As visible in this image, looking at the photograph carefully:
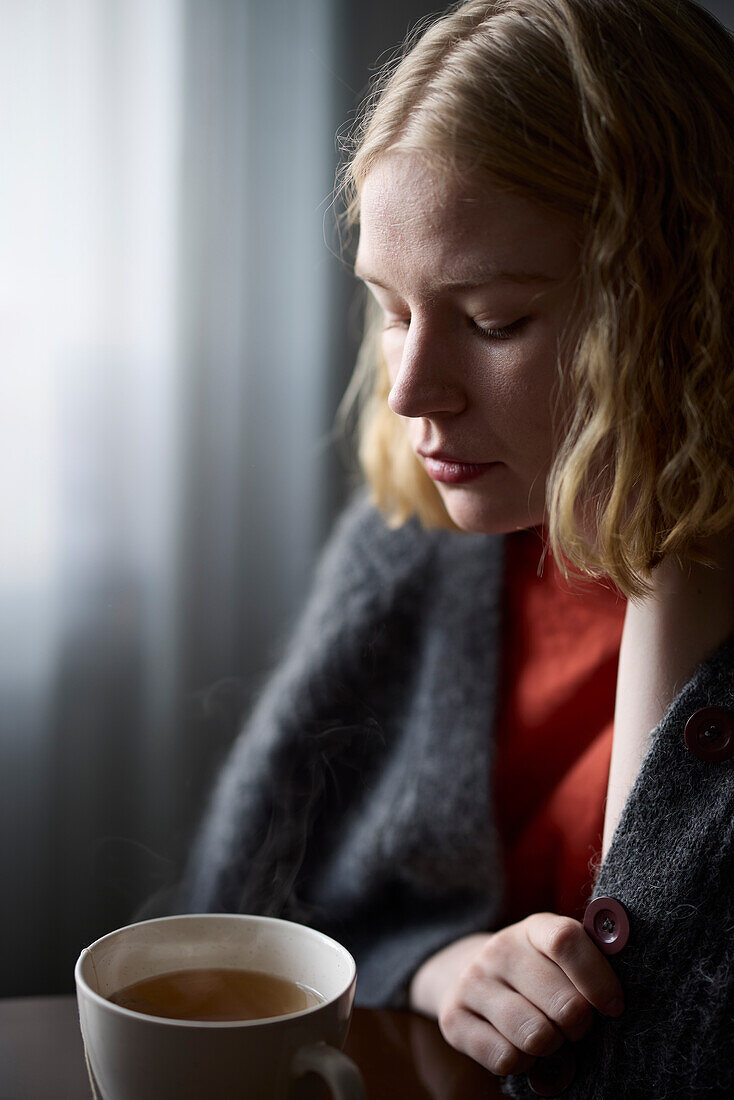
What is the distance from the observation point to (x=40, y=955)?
0.81 metres

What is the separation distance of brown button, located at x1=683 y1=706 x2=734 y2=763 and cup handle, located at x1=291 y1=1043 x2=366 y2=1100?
10.2 inches

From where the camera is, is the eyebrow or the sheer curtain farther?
the sheer curtain

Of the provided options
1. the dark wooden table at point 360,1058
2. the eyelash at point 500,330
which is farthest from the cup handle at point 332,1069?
the eyelash at point 500,330

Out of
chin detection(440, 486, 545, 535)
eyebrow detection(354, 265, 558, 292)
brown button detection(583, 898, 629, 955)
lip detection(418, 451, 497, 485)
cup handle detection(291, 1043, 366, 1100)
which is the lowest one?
brown button detection(583, 898, 629, 955)

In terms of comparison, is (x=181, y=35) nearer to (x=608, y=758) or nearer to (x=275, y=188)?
(x=275, y=188)

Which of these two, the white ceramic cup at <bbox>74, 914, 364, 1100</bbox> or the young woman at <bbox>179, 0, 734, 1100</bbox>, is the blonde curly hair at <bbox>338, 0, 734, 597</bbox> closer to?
the young woman at <bbox>179, 0, 734, 1100</bbox>

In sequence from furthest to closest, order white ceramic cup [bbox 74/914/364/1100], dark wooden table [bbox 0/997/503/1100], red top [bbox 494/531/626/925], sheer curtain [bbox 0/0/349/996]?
sheer curtain [bbox 0/0/349/996]
red top [bbox 494/531/626/925]
dark wooden table [bbox 0/997/503/1100]
white ceramic cup [bbox 74/914/364/1100]

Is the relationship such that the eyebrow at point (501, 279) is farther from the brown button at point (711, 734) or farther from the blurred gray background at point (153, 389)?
the blurred gray background at point (153, 389)

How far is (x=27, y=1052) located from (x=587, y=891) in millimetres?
360

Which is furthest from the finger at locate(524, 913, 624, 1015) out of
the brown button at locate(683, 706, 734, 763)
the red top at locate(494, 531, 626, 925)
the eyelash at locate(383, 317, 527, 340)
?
the eyelash at locate(383, 317, 527, 340)

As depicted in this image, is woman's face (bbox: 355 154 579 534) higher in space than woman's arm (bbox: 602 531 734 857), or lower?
higher

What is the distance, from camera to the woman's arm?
1.95 feet

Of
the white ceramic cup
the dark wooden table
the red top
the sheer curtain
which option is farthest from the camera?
the sheer curtain

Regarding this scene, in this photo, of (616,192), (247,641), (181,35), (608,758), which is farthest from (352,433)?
(616,192)
